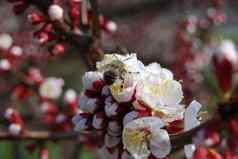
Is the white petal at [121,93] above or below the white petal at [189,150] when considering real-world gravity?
above

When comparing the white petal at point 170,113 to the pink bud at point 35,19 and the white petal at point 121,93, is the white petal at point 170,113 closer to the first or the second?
the white petal at point 121,93

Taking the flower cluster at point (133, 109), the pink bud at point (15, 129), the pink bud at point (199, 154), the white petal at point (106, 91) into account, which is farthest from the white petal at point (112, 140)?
the pink bud at point (15, 129)

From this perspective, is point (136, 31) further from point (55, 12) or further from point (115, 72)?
point (115, 72)

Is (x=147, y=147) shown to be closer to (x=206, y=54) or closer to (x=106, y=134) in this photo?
(x=106, y=134)

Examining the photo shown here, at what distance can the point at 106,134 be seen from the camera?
53.0 inches

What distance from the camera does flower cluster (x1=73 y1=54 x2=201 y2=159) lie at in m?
1.29

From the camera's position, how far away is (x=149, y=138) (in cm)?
134

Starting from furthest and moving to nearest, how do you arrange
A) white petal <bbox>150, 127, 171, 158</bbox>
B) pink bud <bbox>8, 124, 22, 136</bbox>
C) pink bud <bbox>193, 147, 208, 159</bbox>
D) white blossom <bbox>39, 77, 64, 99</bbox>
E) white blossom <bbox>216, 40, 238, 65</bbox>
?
white blossom <bbox>39, 77, 64, 99</bbox> < pink bud <bbox>8, 124, 22, 136</bbox> < pink bud <bbox>193, 147, 208, 159</bbox> < white petal <bbox>150, 127, 171, 158</bbox> < white blossom <bbox>216, 40, 238, 65</bbox>

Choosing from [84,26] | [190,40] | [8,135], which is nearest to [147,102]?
[84,26]

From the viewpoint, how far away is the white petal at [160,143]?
127 cm

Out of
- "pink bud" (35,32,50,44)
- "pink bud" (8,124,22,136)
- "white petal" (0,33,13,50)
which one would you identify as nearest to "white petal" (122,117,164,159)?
"pink bud" (35,32,50,44)

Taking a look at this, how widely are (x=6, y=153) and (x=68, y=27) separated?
384cm

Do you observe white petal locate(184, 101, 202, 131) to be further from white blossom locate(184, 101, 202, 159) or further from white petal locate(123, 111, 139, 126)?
white petal locate(123, 111, 139, 126)

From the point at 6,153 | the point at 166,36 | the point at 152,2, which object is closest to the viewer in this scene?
the point at 6,153
